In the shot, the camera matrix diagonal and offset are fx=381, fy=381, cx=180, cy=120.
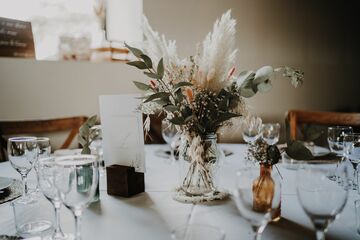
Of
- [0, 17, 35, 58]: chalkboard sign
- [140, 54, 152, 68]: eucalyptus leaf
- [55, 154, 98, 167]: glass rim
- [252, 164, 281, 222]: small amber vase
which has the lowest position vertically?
[252, 164, 281, 222]: small amber vase

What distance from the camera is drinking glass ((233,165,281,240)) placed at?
0.71 meters

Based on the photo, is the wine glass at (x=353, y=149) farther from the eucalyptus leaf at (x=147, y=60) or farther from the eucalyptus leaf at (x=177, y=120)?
the eucalyptus leaf at (x=147, y=60)

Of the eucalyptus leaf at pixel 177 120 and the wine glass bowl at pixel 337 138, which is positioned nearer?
the eucalyptus leaf at pixel 177 120

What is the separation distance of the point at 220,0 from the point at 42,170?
2522 mm

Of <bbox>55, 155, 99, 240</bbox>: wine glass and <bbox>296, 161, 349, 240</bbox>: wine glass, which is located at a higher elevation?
<bbox>55, 155, 99, 240</bbox>: wine glass

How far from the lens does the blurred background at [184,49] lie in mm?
2564

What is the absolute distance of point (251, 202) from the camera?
712 mm

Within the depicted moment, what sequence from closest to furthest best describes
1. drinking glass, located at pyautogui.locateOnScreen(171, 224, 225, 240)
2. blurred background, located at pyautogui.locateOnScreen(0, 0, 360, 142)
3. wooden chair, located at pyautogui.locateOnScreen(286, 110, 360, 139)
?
drinking glass, located at pyautogui.locateOnScreen(171, 224, 225, 240)
wooden chair, located at pyautogui.locateOnScreen(286, 110, 360, 139)
blurred background, located at pyautogui.locateOnScreen(0, 0, 360, 142)

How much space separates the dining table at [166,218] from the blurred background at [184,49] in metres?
1.56

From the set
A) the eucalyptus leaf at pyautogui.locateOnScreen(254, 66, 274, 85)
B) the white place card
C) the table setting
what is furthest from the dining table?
the eucalyptus leaf at pyautogui.locateOnScreen(254, 66, 274, 85)

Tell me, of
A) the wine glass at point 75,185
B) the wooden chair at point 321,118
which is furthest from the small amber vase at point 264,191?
the wooden chair at point 321,118

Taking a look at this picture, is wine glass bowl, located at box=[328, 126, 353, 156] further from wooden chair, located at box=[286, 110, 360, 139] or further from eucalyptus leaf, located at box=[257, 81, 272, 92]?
wooden chair, located at box=[286, 110, 360, 139]

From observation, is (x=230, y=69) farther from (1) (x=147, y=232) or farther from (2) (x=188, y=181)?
(1) (x=147, y=232)

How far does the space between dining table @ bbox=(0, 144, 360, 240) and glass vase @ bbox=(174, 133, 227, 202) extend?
0.04m
